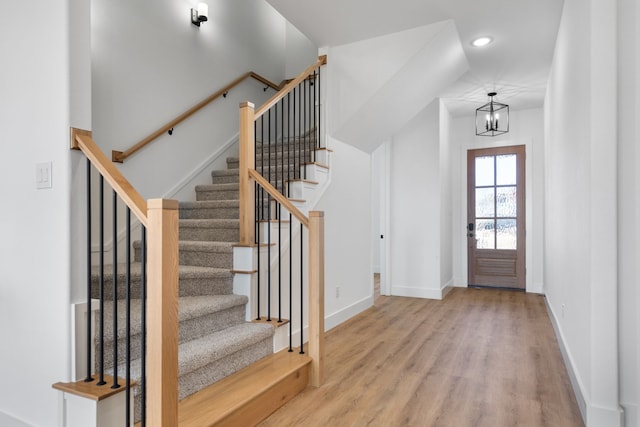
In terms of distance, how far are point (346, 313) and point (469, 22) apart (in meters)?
2.96

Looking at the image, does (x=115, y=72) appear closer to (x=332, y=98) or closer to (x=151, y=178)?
(x=151, y=178)

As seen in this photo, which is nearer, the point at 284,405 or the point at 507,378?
the point at 284,405

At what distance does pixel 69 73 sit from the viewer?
68.7 inches

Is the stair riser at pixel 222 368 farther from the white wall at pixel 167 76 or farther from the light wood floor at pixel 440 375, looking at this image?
the white wall at pixel 167 76

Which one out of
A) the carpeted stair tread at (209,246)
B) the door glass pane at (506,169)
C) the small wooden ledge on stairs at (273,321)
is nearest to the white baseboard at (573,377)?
the small wooden ledge on stairs at (273,321)

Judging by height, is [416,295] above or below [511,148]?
below

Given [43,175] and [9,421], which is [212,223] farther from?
[9,421]

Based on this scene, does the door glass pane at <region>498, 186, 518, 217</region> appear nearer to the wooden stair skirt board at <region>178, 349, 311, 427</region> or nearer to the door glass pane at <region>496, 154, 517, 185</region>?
the door glass pane at <region>496, 154, 517, 185</region>

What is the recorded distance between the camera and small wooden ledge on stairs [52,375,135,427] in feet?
5.24

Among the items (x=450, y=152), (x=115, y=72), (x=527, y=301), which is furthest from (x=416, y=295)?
(x=115, y=72)

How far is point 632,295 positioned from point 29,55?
9.75ft

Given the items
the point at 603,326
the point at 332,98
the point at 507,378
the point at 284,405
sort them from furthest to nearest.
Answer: the point at 332,98, the point at 507,378, the point at 284,405, the point at 603,326

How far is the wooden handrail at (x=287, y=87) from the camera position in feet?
10.0

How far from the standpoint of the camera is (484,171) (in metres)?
6.19
